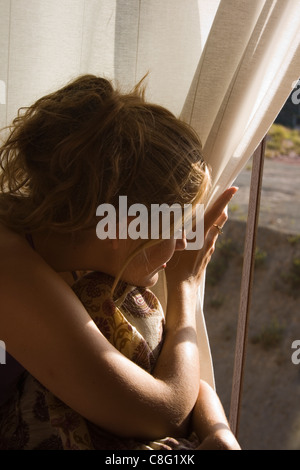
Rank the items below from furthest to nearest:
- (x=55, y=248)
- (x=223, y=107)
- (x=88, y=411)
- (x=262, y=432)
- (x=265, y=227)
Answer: (x=265, y=227)
(x=262, y=432)
(x=223, y=107)
(x=55, y=248)
(x=88, y=411)

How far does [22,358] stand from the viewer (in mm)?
834

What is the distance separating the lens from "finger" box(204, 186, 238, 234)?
1059mm

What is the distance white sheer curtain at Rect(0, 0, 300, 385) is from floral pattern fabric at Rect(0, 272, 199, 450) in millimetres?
181

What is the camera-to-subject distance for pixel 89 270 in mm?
971

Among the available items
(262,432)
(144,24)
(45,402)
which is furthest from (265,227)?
(45,402)

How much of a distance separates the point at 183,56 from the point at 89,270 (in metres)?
0.37

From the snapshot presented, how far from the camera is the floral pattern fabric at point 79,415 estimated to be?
0.84 meters

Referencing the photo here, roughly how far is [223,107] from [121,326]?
0.37 metres

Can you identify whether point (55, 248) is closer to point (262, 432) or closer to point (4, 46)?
point (4, 46)

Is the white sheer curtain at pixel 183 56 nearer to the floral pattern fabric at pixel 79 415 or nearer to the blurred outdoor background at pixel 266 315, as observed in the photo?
the floral pattern fabric at pixel 79 415

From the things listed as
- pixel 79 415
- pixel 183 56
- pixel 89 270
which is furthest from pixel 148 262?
pixel 183 56

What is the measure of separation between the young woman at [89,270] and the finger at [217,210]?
0.29 ft

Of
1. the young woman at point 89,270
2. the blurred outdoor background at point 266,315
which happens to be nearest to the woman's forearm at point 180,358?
the young woman at point 89,270

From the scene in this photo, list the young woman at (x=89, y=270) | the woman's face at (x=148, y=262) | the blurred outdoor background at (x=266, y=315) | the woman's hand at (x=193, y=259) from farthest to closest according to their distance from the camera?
the blurred outdoor background at (x=266, y=315)
the woman's hand at (x=193, y=259)
the woman's face at (x=148, y=262)
the young woman at (x=89, y=270)
